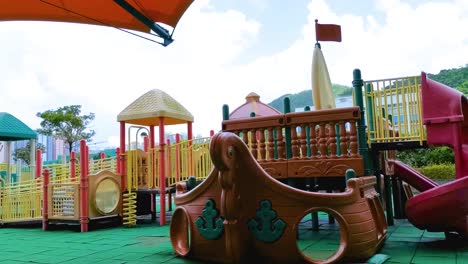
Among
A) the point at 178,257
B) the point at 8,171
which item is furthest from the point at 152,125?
the point at 178,257

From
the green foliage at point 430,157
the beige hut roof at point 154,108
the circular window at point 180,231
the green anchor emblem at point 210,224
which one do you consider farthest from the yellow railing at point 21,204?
the green foliage at point 430,157

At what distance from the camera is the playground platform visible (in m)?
4.37

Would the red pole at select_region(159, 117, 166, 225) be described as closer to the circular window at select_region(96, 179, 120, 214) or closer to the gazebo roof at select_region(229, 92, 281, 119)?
the circular window at select_region(96, 179, 120, 214)

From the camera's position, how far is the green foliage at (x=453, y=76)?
28047 millimetres

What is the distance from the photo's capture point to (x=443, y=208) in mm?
4445

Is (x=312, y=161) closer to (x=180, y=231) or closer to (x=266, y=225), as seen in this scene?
(x=266, y=225)

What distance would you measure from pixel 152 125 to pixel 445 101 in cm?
877

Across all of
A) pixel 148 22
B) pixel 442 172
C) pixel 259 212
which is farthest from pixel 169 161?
pixel 442 172

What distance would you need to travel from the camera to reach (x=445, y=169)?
1455cm

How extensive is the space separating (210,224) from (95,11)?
388 centimetres

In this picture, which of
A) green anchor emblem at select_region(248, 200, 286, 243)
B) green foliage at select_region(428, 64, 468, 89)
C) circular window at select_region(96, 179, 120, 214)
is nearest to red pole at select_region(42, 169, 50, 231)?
circular window at select_region(96, 179, 120, 214)

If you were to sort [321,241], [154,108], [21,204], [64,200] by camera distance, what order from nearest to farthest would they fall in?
[321,241]
[64,200]
[154,108]
[21,204]

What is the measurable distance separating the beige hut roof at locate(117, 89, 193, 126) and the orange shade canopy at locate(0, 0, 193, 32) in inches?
125

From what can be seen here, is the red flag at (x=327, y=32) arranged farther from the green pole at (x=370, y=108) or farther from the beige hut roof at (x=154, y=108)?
the beige hut roof at (x=154, y=108)
